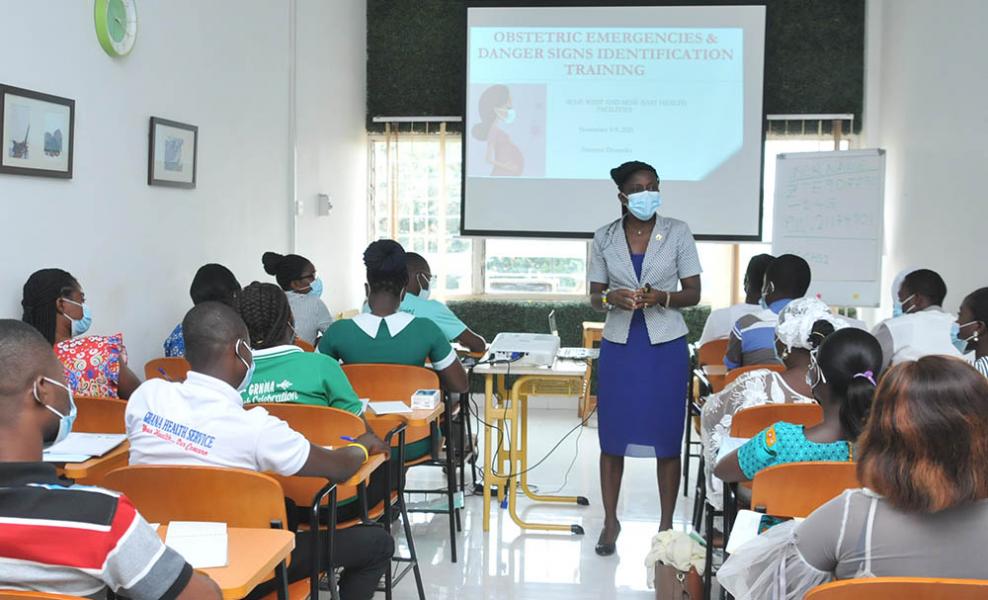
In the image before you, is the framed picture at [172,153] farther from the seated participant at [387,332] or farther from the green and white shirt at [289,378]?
the green and white shirt at [289,378]

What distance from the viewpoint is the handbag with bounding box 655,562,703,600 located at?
3125 millimetres

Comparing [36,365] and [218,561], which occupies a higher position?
[36,365]

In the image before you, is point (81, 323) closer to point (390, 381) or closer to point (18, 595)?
point (390, 381)

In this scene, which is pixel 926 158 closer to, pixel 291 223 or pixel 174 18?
pixel 291 223

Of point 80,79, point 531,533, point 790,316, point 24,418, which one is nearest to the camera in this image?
point 24,418

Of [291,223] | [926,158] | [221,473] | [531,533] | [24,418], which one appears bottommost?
[531,533]

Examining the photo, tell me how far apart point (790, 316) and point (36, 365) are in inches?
95.3

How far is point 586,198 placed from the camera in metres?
7.46

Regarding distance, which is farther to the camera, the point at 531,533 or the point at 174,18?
the point at 174,18

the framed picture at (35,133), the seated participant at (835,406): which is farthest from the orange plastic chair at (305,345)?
the seated participant at (835,406)

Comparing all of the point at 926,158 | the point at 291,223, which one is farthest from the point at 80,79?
the point at 926,158

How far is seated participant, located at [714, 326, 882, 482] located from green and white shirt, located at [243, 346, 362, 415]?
4.25 ft

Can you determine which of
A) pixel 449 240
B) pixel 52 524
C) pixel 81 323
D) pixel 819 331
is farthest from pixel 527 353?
pixel 449 240

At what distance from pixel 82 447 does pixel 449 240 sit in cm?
555
